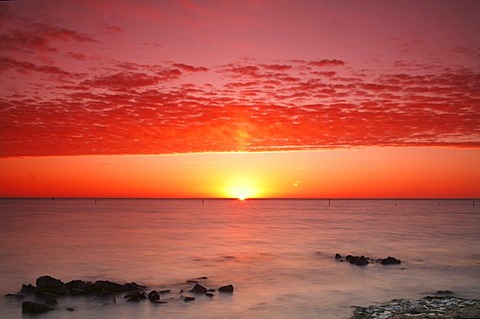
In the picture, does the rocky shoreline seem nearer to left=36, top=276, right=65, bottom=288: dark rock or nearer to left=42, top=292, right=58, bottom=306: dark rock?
left=42, top=292, right=58, bottom=306: dark rock

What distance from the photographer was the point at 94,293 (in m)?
25.9

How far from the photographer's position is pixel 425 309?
2158 cm

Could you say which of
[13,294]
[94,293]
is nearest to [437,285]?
[94,293]

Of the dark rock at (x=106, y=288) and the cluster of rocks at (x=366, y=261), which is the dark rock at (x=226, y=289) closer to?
the dark rock at (x=106, y=288)

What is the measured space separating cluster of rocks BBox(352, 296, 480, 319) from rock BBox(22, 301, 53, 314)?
16126 mm

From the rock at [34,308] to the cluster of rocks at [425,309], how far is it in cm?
1613

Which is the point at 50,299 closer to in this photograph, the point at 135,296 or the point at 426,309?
the point at 135,296

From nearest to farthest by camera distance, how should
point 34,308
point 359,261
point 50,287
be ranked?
point 34,308 → point 50,287 → point 359,261

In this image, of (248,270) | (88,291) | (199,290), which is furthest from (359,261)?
(88,291)

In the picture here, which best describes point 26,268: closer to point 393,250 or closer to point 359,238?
point 393,250

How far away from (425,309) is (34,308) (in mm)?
20285

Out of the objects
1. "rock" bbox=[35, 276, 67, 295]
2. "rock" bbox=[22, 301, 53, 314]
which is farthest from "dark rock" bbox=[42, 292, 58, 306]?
"rock" bbox=[22, 301, 53, 314]

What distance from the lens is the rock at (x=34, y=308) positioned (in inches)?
878

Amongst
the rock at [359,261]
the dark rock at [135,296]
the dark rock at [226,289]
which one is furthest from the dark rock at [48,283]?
the rock at [359,261]
